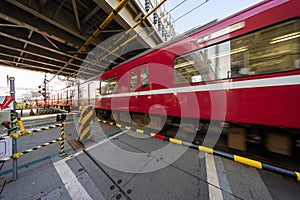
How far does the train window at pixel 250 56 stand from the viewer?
5.86 ft

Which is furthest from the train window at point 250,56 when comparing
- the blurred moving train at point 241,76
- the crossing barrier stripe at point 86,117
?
the crossing barrier stripe at point 86,117

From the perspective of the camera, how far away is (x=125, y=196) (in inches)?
63.0

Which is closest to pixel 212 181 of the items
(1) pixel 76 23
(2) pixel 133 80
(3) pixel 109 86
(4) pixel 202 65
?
(4) pixel 202 65

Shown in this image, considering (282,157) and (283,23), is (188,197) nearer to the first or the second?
(282,157)

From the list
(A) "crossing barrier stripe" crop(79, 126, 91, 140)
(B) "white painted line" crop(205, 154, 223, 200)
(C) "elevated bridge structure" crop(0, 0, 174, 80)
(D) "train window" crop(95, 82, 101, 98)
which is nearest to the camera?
(B) "white painted line" crop(205, 154, 223, 200)

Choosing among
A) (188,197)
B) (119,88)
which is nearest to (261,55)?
(188,197)

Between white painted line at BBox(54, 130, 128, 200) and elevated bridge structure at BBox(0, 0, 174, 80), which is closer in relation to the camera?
white painted line at BBox(54, 130, 128, 200)

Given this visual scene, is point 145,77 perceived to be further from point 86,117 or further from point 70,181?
Answer: point 70,181

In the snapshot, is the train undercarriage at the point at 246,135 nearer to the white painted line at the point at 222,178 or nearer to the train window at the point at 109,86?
the white painted line at the point at 222,178

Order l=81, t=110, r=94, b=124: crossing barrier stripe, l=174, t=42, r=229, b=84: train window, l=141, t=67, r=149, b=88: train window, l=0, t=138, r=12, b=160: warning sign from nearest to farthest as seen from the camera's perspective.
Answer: l=0, t=138, r=12, b=160: warning sign
l=174, t=42, r=229, b=84: train window
l=81, t=110, r=94, b=124: crossing barrier stripe
l=141, t=67, r=149, b=88: train window

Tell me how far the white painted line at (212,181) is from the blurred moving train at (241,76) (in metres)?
0.80

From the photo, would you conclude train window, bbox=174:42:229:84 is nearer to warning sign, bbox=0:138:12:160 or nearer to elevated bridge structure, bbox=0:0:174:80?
elevated bridge structure, bbox=0:0:174:80

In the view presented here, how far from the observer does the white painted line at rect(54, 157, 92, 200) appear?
162cm

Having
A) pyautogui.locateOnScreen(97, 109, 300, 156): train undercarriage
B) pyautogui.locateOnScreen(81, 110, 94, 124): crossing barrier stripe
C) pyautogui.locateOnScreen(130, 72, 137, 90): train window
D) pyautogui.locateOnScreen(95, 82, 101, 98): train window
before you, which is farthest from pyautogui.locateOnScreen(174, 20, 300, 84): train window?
pyautogui.locateOnScreen(95, 82, 101, 98): train window
